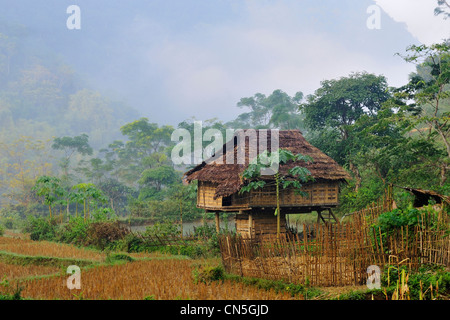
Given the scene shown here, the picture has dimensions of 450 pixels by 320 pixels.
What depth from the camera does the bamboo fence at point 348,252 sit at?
7.87 metres

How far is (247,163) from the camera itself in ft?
53.5

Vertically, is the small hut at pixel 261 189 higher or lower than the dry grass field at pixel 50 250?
higher

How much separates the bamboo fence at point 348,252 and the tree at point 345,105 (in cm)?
1412

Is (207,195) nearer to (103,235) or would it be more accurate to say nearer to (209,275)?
(103,235)

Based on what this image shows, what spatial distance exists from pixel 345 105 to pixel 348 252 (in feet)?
58.4

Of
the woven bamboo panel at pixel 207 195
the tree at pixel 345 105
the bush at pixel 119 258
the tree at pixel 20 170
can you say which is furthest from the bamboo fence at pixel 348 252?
the tree at pixel 20 170

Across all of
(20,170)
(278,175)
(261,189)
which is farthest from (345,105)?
(20,170)

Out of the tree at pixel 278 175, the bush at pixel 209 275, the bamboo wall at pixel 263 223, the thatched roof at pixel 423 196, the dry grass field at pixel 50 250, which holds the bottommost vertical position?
the dry grass field at pixel 50 250

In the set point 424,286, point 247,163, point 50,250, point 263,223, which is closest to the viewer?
point 424,286

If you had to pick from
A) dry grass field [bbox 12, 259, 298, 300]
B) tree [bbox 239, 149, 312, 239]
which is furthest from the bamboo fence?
tree [bbox 239, 149, 312, 239]

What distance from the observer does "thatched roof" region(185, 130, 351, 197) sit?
15.4 m

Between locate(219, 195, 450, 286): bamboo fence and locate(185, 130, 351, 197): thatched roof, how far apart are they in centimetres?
654

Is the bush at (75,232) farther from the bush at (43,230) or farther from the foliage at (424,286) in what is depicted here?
the foliage at (424,286)

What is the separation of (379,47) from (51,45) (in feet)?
264
